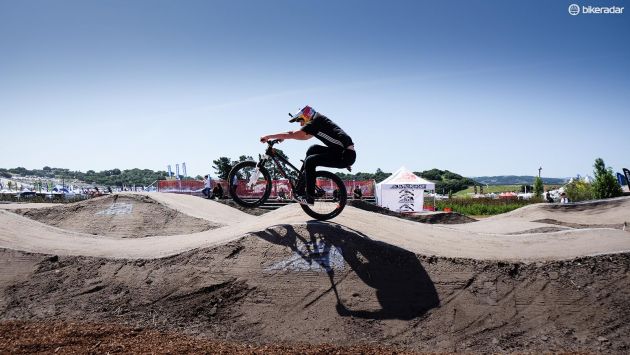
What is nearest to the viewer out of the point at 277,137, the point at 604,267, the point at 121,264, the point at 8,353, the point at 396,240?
the point at 8,353

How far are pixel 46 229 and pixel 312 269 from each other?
7.97 m

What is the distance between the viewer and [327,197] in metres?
8.72

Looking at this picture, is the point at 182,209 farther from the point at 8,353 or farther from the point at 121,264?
the point at 8,353

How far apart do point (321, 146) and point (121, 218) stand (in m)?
9.74

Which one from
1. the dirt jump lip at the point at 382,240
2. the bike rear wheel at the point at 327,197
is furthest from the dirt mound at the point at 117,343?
the bike rear wheel at the point at 327,197

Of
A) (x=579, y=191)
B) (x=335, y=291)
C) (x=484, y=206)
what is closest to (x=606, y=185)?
(x=579, y=191)

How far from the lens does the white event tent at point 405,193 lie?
27.6 metres

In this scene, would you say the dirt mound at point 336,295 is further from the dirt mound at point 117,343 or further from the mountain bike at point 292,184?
the mountain bike at point 292,184

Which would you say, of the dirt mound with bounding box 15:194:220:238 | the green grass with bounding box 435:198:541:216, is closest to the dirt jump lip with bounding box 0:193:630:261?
the dirt mound with bounding box 15:194:220:238

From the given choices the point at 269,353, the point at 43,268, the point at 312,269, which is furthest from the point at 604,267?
the point at 43,268

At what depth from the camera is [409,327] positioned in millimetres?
5676

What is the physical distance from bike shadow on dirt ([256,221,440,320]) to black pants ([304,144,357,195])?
1180 mm

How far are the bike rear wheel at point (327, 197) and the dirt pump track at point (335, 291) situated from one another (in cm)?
79

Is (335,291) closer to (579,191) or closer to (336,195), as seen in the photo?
(336,195)
